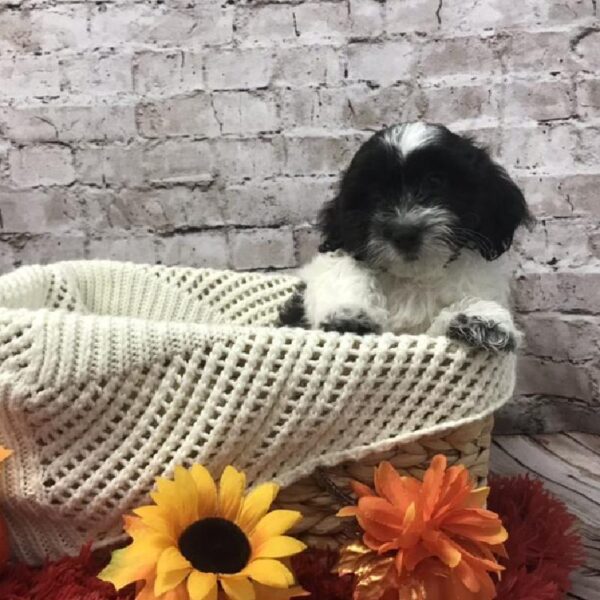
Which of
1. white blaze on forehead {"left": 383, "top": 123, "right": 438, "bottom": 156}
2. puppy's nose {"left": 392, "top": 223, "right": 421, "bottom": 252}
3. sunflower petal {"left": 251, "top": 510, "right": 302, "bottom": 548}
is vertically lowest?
sunflower petal {"left": 251, "top": 510, "right": 302, "bottom": 548}

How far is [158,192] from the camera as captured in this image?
1.92 metres

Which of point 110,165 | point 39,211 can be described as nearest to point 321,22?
point 110,165

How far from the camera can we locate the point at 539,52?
1.82 m

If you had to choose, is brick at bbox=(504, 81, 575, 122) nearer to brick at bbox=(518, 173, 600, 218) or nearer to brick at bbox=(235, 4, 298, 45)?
brick at bbox=(518, 173, 600, 218)

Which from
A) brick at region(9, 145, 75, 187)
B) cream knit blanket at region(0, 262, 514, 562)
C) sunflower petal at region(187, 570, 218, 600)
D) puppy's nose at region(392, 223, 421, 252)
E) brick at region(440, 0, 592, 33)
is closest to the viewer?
sunflower petal at region(187, 570, 218, 600)

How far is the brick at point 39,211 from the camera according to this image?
192 centimetres

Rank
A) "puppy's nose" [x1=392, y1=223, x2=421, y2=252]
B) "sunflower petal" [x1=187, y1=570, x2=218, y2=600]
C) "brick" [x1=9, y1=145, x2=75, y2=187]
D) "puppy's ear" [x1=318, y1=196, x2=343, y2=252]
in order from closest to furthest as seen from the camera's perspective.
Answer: "sunflower petal" [x1=187, y1=570, x2=218, y2=600] → "puppy's nose" [x1=392, y1=223, x2=421, y2=252] → "puppy's ear" [x1=318, y1=196, x2=343, y2=252] → "brick" [x1=9, y1=145, x2=75, y2=187]

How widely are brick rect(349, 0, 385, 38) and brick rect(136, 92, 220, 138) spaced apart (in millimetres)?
405

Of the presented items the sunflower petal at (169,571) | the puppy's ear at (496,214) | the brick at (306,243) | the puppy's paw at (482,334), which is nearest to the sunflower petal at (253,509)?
the sunflower petal at (169,571)

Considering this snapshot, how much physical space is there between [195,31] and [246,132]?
0.89ft

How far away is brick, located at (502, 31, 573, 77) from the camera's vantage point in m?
1.81

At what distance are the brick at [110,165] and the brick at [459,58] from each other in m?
0.73

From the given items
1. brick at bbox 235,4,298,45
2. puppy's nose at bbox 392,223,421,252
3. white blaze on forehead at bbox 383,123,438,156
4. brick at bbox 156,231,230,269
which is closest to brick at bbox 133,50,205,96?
brick at bbox 235,4,298,45

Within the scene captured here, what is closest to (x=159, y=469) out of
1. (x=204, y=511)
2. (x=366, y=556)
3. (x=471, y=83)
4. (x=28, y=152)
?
(x=204, y=511)
